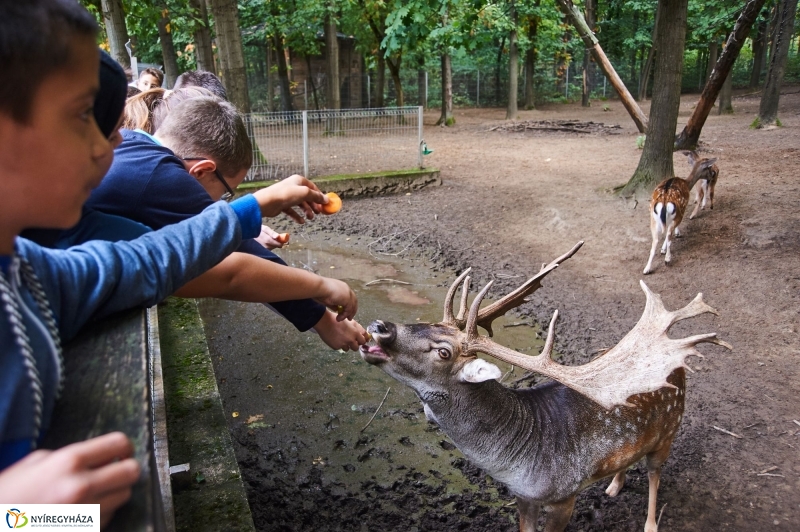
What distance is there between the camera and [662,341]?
280cm

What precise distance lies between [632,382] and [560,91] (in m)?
29.1

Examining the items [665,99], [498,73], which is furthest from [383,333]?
[498,73]

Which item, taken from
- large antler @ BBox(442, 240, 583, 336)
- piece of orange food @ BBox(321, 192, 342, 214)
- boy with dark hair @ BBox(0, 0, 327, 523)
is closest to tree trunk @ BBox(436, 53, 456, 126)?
large antler @ BBox(442, 240, 583, 336)

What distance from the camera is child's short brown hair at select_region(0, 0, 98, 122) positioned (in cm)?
76

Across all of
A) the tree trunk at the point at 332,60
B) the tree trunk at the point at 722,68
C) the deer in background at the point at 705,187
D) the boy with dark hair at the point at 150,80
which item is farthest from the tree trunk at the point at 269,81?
the boy with dark hair at the point at 150,80

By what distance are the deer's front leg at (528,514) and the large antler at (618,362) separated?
588mm

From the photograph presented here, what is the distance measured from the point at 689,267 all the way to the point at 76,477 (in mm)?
6229

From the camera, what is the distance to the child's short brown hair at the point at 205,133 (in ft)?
7.27

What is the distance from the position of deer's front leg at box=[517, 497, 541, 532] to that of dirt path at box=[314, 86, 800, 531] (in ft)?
Answer: 1.18

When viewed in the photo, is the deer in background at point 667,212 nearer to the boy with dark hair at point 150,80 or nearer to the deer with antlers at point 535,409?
the deer with antlers at point 535,409

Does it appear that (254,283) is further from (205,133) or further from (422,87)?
(422,87)

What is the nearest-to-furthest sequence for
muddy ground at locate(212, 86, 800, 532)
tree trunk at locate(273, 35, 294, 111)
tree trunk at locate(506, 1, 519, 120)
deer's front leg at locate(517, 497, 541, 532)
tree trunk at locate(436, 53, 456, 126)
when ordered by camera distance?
deer's front leg at locate(517, 497, 541, 532), muddy ground at locate(212, 86, 800, 532), tree trunk at locate(436, 53, 456, 126), tree trunk at locate(506, 1, 519, 120), tree trunk at locate(273, 35, 294, 111)

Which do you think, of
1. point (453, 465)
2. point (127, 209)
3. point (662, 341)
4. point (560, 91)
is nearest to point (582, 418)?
point (662, 341)

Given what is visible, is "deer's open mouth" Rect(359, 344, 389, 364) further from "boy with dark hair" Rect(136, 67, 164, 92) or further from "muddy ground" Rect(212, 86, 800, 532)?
"boy with dark hair" Rect(136, 67, 164, 92)
